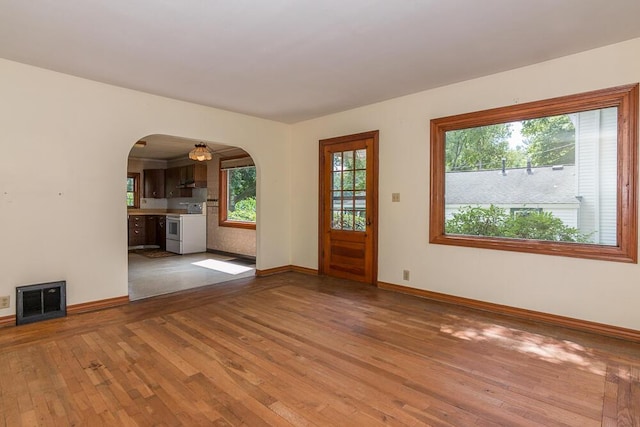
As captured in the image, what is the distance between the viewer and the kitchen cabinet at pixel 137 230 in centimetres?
845

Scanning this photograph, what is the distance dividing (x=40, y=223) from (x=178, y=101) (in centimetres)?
213

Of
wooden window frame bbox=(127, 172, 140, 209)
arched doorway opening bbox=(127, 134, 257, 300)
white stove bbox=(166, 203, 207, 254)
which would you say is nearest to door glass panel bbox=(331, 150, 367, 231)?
arched doorway opening bbox=(127, 134, 257, 300)

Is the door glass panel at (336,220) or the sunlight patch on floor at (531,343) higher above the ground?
the door glass panel at (336,220)

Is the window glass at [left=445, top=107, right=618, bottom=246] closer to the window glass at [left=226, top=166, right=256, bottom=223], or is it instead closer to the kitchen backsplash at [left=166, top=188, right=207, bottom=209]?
the window glass at [left=226, top=166, right=256, bottom=223]

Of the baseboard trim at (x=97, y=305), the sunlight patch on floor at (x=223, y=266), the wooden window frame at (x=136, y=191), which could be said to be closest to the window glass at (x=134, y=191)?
the wooden window frame at (x=136, y=191)

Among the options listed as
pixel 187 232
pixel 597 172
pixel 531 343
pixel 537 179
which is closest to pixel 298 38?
pixel 537 179

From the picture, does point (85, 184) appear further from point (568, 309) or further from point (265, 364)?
point (568, 309)

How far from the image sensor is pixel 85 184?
12.3 ft

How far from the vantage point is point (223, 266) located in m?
6.39

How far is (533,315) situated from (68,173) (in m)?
5.10

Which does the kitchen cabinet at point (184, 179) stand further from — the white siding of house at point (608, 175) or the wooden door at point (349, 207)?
the white siding of house at point (608, 175)

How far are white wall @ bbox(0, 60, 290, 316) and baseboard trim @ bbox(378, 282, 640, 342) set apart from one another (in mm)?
3669

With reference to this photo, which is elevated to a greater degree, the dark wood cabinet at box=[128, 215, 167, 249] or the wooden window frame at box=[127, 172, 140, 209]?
the wooden window frame at box=[127, 172, 140, 209]

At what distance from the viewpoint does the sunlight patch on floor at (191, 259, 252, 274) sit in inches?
234
